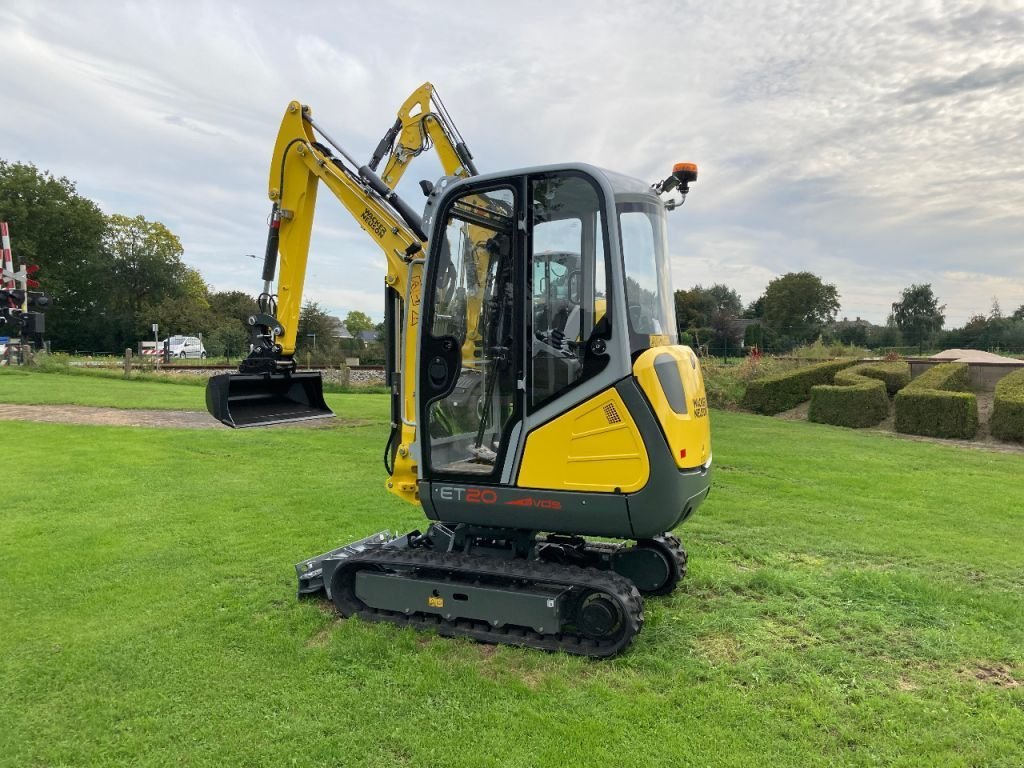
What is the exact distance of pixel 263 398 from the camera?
6.30 metres

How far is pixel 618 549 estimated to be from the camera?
536cm

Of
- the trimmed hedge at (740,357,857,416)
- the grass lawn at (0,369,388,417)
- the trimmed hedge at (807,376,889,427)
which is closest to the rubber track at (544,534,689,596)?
the grass lawn at (0,369,388,417)

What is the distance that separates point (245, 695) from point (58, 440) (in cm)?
989

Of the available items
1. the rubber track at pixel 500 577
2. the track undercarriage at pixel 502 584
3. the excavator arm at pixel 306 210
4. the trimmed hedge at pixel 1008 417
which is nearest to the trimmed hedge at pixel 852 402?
the trimmed hedge at pixel 1008 417

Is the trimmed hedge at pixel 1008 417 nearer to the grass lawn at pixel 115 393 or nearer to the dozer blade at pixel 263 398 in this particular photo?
the grass lawn at pixel 115 393

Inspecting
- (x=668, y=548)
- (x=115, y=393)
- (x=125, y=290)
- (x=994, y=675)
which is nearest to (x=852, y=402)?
(x=668, y=548)

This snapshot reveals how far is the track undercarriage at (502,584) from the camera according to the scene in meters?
4.25

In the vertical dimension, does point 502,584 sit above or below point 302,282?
below

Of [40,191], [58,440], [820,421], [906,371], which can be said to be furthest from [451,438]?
[40,191]

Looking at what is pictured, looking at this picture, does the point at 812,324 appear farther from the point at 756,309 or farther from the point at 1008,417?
the point at 1008,417

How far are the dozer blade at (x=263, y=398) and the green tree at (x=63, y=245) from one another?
57488mm

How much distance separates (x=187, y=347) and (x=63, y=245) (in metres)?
20.1

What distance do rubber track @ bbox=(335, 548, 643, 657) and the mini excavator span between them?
1 cm

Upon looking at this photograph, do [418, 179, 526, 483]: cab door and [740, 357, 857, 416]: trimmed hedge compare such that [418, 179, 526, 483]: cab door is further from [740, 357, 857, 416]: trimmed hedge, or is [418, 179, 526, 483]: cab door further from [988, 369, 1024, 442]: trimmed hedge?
[740, 357, 857, 416]: trimmed hedge
